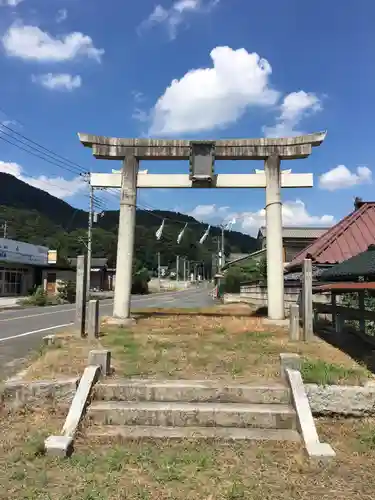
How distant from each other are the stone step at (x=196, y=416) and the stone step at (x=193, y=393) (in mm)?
292

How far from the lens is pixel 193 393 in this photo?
5977 millimetres

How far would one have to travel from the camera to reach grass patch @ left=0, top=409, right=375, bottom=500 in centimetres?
395

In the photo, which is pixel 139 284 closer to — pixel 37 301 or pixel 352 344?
pixel 37 301

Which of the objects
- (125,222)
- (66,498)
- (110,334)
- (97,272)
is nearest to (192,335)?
(110,334)

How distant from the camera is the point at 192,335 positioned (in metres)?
10.6

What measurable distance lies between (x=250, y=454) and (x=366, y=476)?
114 cm

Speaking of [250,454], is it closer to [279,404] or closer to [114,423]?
[279,404]

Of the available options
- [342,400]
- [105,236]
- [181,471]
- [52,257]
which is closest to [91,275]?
[52,257]

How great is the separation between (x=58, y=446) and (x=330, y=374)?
12.4 ft

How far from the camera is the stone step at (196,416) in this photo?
5.46m

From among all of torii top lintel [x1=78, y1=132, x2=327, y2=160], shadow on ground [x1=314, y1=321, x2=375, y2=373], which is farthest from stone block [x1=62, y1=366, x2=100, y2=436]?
torii top lintel [x1=78, y1=132, x2=327, y2=160]

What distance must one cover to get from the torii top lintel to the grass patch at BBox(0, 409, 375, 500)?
9.75 meters

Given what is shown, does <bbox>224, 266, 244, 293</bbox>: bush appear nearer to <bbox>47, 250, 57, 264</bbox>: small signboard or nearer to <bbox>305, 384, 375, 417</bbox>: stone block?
<bbox>47, 250, 57, 264</bbox>: small signboard

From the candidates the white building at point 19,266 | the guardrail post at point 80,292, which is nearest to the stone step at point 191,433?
the guardrail post at point 80,292
